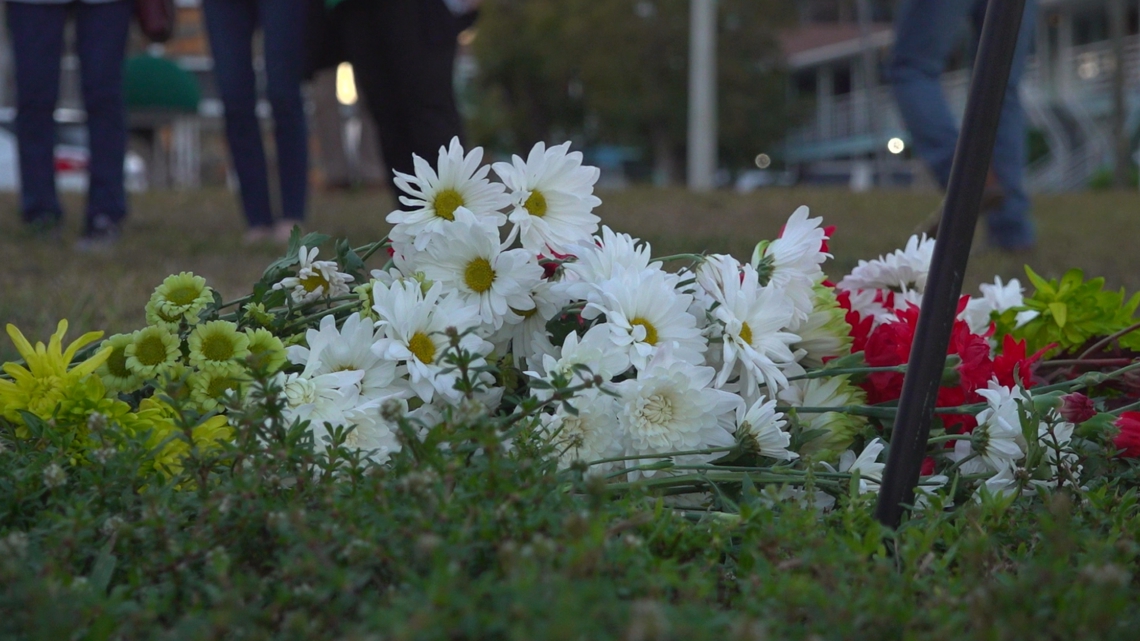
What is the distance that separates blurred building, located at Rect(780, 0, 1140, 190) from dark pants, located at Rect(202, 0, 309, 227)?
1662 centimetres

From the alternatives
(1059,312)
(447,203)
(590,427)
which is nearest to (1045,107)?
(1059,312)

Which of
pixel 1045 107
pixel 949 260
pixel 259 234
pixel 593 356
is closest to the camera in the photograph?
pixel 949 260

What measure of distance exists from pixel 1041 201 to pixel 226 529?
30.7 ft

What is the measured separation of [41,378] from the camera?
146 centimetres

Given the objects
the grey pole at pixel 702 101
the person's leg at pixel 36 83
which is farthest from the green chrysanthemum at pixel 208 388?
the grey pole at pixel 702 101

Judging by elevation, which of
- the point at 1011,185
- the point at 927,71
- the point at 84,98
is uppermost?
the point at 84,98

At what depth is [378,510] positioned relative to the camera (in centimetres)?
113

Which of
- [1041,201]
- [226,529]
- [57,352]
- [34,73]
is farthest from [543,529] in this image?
[1041,201]

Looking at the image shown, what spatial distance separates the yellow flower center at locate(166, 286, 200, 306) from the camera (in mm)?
1501

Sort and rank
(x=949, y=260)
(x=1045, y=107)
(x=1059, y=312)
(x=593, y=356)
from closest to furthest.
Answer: (x=949, y=260) < (x=593, y=356) < (x=1059, y=312) < (x=1045, y=107)

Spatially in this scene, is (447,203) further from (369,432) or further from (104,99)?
(104,99)

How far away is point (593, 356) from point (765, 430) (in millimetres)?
235

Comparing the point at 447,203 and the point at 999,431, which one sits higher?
the point at 447,203

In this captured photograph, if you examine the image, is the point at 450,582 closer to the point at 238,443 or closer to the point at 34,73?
the point at 238,443
